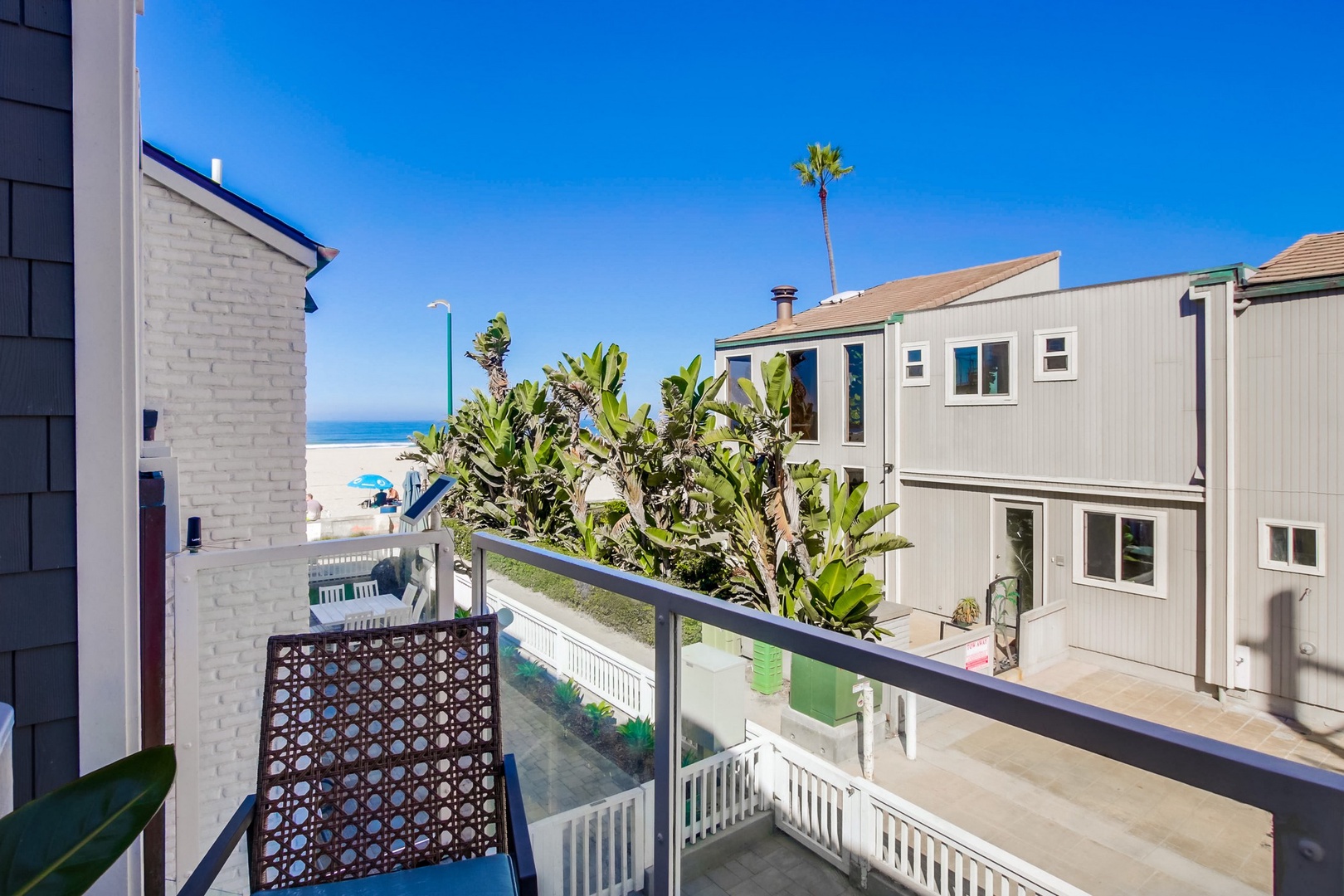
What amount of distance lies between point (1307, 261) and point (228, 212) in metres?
11.3

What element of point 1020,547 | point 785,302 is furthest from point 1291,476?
point 785,302

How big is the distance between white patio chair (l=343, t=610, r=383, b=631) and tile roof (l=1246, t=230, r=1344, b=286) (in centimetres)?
983

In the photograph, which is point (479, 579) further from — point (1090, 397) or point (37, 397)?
point (1090, 397)

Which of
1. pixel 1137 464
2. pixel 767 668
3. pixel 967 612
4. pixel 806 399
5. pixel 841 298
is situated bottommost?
pixel 967 612

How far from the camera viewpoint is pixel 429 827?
5.57 ft

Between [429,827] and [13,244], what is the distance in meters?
1.86

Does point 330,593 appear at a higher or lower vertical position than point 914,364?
lower

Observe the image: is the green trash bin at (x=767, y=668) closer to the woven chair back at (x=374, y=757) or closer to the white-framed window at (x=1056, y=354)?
the woven chair back at (x=374, y=757)

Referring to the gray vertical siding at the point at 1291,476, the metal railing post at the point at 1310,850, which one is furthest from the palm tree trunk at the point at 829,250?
the metal railing post at the point at 1310,850

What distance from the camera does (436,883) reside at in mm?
1555

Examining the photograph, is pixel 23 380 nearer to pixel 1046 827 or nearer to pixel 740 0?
pixel 1046 827

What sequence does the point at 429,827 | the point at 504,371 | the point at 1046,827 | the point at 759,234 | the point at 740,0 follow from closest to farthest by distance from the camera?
the point at 1046,827
the point at 429,827
the point at 504,371
the point at 740,0
the point at 759,234

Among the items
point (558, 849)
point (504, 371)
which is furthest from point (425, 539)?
point (504, 371)

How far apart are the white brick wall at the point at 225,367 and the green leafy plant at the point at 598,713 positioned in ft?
14.4
